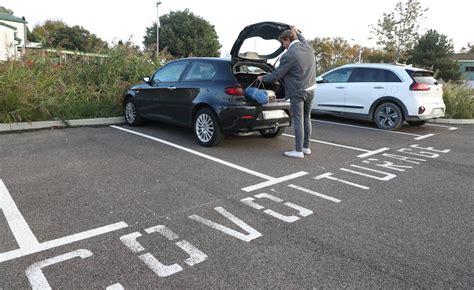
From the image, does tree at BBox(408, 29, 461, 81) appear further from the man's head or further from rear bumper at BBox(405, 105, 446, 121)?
the man's head

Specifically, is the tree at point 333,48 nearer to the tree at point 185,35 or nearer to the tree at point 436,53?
the tree at point 185,35

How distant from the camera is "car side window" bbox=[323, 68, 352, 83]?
30.8 ft

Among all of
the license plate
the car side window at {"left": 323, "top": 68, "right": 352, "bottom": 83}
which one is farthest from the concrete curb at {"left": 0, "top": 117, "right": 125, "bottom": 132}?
the car side window at {"left": 323, "top": 68, "right": 352, "bottom": 83}

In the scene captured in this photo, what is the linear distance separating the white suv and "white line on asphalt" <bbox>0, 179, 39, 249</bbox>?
8042 millimetres

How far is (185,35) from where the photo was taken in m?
46.8

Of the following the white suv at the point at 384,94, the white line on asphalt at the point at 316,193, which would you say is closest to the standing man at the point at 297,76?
the white line on asphalt at the point at 316,193

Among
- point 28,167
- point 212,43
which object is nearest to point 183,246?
point 28,167

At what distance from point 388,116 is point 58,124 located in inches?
309

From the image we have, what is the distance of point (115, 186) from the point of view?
3986mm

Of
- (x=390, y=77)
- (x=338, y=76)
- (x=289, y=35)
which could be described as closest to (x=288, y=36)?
(x=289, y=35)

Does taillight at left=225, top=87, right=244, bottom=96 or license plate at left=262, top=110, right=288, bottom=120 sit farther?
license plate at left=262, top=110, right=288, bottom=120

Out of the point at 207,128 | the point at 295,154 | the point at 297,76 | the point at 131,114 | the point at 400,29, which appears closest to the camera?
the point at 297,76

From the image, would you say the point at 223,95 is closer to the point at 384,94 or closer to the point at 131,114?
the point at 131,114

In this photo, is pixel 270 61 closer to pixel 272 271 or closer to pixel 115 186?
pixel 115 186
